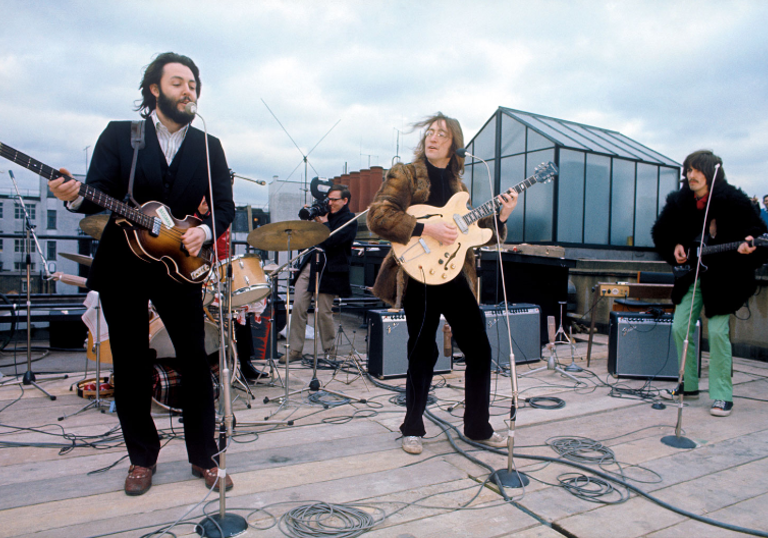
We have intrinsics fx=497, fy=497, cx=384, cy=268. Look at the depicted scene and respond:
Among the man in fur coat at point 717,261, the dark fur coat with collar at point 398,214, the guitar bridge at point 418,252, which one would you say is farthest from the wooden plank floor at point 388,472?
the guitar bridge at point 418,252

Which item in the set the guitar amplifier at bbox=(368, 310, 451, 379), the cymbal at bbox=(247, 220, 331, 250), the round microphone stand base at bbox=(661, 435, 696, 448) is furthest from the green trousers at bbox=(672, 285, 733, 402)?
the cymbal at bbox=(247, 220, 331, 250)

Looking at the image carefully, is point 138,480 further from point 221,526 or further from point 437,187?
point 437,187

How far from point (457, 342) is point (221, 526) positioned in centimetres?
143

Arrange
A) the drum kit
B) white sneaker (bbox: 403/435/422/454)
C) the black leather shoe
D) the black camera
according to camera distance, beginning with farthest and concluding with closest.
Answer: the black camera < the black leather shoe < the drum kit < white sneaker (bbox: 403/435/422/454)

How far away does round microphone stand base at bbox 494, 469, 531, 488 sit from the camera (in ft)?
7.07

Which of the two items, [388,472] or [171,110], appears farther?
[388,472]

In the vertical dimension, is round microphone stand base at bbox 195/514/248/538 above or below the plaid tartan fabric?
below

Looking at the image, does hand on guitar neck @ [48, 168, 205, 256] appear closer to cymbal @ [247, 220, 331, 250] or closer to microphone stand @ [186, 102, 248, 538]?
microphone stand @ [186, 102, 248, 538]

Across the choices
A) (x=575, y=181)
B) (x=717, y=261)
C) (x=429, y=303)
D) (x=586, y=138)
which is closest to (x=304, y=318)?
(x=429, y=303)

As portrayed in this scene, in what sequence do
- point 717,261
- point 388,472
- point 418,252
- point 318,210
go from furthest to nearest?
point 318,210 < point 717,261 < point 418,252 < point 388,472

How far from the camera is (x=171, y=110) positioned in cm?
214

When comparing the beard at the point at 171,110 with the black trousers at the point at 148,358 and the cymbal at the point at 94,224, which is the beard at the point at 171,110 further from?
the cymbal at the point at 94,224

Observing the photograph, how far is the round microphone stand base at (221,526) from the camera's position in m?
1.71

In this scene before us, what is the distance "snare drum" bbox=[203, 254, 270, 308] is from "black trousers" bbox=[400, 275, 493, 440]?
1247 millimetres
